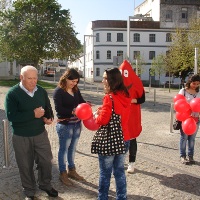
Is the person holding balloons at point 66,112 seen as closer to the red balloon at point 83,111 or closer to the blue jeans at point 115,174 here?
the red balloon at point 83,111

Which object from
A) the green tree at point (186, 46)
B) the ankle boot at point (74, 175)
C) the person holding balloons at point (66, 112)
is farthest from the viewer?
the green tree at point (186, 46)

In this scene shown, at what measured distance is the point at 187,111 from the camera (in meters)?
5.89

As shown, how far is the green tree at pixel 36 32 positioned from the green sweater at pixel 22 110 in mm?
20477

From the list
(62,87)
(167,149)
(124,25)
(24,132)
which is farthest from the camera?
(124,25)

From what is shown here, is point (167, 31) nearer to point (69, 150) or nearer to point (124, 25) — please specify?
point (124, 25)

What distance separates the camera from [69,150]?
5285mm

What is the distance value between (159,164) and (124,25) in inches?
1798

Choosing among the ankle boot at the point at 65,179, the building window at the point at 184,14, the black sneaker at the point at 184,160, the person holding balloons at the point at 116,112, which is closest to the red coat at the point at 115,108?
the person holding balloons at the point at 116,112

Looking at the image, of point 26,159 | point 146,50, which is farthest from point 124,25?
point 26,159

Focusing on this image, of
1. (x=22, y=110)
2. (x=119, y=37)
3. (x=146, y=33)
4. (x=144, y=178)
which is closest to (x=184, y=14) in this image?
(x=146, y=33)

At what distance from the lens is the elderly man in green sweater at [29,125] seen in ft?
13.6

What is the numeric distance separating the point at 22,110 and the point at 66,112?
2.99 ft

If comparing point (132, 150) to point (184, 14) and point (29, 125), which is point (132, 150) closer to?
point (29, 125)

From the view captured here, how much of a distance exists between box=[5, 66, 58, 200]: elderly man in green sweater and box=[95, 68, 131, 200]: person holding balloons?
901 millimetres
